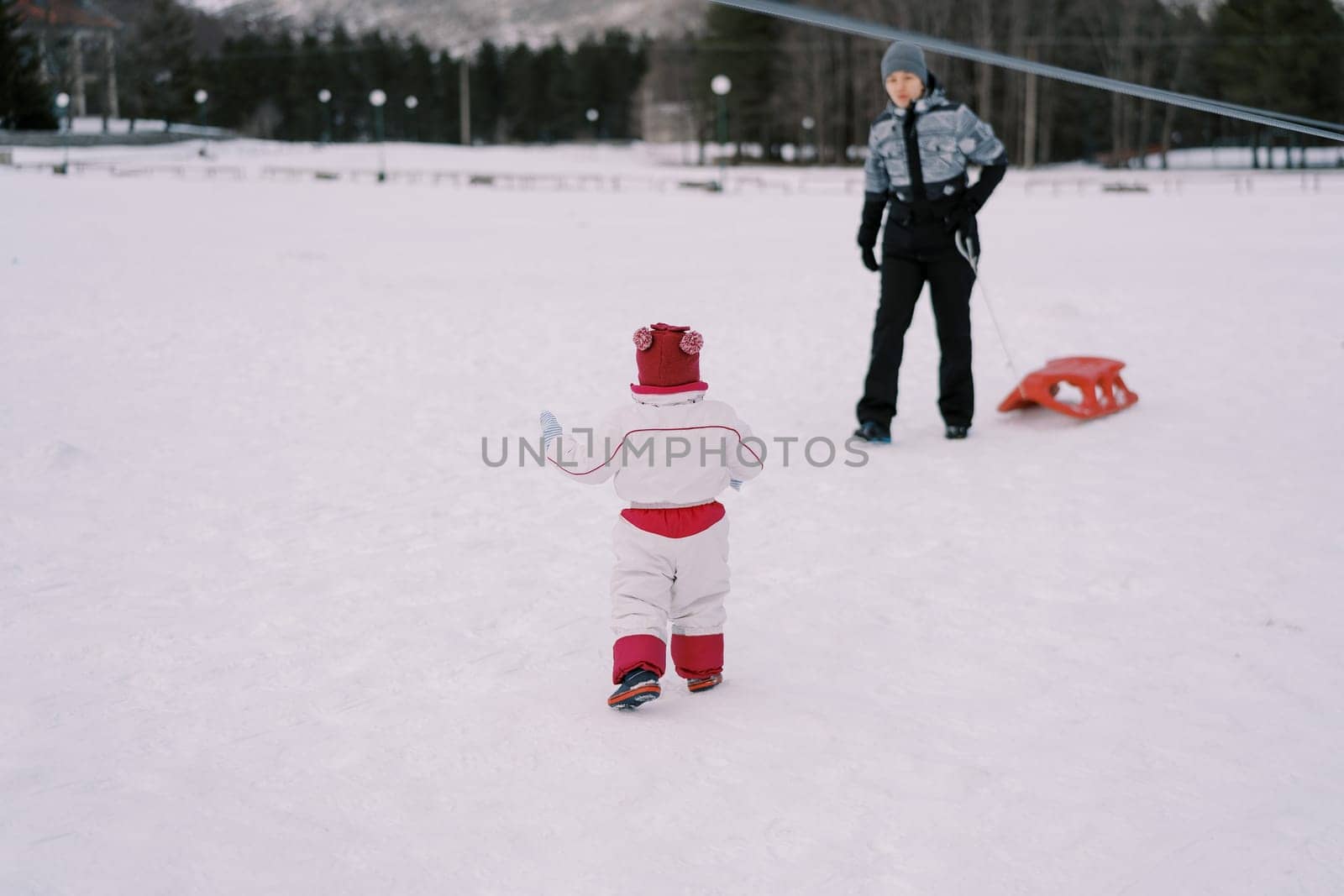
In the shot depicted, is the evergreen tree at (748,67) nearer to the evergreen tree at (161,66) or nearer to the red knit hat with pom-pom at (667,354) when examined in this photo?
the evergreen tree at (161,66)

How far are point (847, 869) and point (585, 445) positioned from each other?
1.33 m

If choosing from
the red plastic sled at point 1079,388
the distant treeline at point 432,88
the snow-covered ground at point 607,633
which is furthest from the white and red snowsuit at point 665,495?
the distant treeline at point 432,88

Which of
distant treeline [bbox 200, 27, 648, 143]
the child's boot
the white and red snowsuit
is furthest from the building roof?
the child's boot

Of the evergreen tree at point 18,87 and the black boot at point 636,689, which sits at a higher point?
the evergreen tree at point 18,87

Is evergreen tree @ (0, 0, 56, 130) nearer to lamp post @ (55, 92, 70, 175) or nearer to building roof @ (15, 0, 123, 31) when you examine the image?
lamp post @ (55, 92, 70, 175)

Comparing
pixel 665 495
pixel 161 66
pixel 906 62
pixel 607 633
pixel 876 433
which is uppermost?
pixel 161 66

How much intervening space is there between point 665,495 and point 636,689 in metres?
0.51

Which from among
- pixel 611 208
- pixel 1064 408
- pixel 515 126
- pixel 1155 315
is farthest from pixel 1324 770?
pixel 515 126

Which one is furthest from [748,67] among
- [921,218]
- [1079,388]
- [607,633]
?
[607,633]

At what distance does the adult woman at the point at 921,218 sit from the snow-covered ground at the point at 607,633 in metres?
0.35

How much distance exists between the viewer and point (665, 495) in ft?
10.5

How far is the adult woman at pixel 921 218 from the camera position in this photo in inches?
230

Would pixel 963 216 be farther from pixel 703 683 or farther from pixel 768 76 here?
pixel 768 76

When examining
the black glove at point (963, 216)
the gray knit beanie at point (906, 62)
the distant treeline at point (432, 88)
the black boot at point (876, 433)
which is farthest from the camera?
the distant treeline at point (432, 88)
